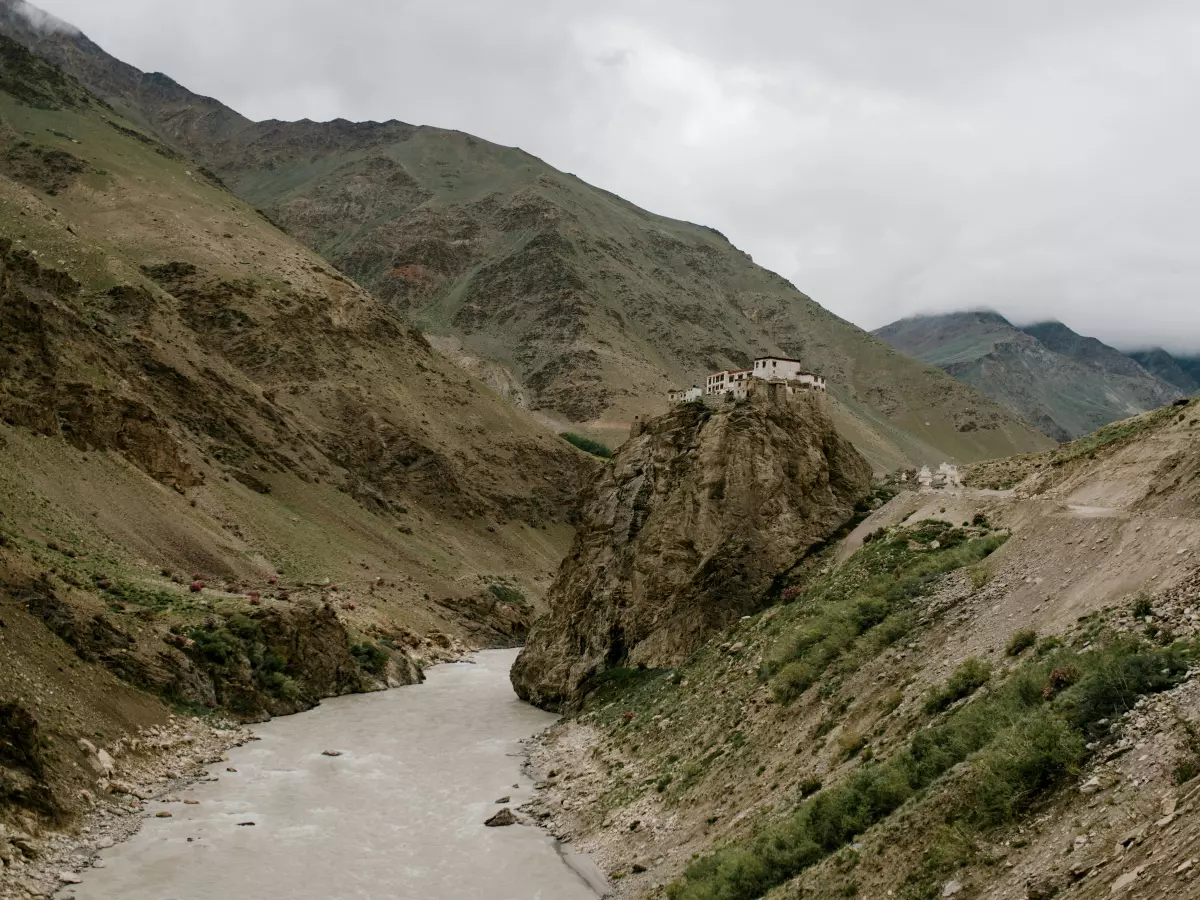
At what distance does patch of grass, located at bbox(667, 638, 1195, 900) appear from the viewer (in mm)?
12664

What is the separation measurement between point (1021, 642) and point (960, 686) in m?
1.52

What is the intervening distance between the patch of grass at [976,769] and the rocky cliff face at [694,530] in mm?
19109

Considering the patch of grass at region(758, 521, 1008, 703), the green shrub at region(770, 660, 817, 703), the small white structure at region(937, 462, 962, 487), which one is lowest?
the green shrub at region(770, 660, 817, 703)

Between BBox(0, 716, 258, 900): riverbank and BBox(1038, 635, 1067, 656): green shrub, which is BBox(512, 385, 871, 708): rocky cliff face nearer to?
BBox(0, 716, 258, 900): riverbank

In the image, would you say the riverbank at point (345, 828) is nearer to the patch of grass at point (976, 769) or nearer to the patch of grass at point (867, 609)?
the patch of grass at point (976, 769)

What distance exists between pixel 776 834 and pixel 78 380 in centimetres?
6179

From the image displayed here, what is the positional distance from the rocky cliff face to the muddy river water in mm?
6356

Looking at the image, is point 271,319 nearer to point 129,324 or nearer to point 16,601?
point 129,324

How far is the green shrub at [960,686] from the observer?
56.7 ft

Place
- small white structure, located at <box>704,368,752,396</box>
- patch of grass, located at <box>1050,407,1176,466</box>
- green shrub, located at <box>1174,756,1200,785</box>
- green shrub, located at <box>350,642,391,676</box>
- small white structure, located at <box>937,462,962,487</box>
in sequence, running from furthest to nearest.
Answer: small white structure, located at <box>704,368,752,396</box> → green shrub, located at <box>350,642,391,676</box> → small white structure, located at <box>937,462,962,487</box> → patch of grass, located at <box>1050,407,1176,466</box> → green shrub, located at <box>1174,756,1200,785</box>

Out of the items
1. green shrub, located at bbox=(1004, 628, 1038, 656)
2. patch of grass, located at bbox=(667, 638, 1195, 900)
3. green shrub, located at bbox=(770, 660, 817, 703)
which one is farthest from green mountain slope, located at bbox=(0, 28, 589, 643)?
green shrub, located at bbox=(1004, 628, 1038, 656)

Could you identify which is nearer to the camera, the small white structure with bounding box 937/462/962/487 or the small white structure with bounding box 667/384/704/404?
the small white structure with bounding box 937/462/962/487

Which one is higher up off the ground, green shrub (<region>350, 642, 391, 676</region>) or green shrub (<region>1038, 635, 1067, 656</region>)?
green shrub (<region>1038, 635, 1067, 656</region>)

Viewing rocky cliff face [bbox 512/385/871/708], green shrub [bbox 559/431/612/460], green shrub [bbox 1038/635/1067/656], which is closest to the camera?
green shrub [bbox 1038/635/1067/656]
